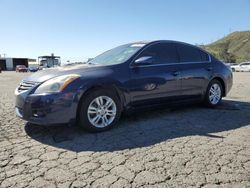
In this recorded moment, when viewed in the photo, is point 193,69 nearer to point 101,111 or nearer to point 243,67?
point 101,111

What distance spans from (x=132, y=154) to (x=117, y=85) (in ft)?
4.55

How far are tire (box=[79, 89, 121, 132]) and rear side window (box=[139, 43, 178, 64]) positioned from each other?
3.69 ft

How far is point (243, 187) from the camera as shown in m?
2.31

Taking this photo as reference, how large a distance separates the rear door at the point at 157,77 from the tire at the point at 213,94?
1095 millimetres

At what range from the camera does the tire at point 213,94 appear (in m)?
5.72

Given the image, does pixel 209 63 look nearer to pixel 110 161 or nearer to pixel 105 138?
pixel 105 138

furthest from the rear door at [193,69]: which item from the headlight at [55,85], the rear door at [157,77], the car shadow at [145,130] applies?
the headlight at [55,85]

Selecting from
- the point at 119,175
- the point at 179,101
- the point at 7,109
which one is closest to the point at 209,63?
the point at 179,101

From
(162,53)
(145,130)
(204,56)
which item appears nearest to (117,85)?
(145,130)

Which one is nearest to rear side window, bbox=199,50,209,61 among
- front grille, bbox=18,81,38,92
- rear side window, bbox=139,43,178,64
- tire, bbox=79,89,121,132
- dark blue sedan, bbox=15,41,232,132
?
dark blue sedan, bbox=15,41,232,132

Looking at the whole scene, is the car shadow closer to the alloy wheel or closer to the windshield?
the alloy wheel

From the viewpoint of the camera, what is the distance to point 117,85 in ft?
13.5

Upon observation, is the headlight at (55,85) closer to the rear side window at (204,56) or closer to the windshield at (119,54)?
the windshield at (119,54)

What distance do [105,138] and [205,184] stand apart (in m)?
1.72
